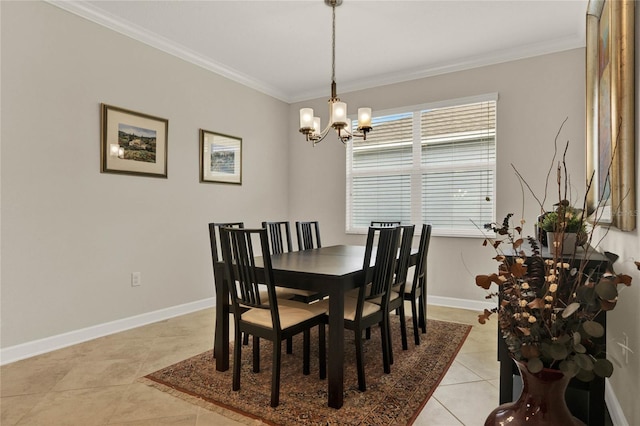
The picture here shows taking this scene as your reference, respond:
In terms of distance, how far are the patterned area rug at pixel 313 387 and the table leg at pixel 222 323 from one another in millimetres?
75

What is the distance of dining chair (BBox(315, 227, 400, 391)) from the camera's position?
7.23ft

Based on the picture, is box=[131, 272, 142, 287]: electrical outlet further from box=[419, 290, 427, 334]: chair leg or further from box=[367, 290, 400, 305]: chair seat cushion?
box=[419, 290, 427, 334]: chair leg

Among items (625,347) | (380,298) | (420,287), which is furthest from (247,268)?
(625,347)

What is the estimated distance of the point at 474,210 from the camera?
4.17 m

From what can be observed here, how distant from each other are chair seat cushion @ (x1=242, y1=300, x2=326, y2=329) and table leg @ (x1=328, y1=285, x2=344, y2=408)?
219 millimetres

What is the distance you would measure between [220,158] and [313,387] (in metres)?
2.86

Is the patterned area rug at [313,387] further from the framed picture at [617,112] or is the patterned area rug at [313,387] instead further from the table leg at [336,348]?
the framed picture at [617,112]

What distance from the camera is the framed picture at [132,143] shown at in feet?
10.6

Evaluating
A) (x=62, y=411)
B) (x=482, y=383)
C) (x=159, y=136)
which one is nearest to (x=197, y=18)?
(x=159, y=136)

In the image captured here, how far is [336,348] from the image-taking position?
6.70ft

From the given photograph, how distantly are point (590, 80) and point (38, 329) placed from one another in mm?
4163

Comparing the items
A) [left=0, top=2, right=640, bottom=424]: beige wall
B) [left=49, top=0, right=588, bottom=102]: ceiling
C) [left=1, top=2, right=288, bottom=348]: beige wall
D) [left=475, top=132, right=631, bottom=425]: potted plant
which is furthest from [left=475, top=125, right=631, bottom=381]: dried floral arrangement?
[left=1, top=2, right=288, bottom=348]: beige wall

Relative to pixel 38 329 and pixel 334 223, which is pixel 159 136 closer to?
pixel 38 329

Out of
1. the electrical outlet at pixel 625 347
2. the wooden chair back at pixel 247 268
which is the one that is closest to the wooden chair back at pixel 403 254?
the wooden chair back at pixel 247 268
